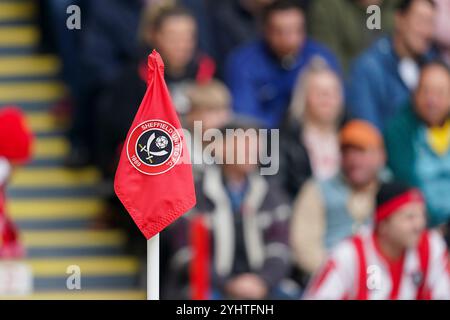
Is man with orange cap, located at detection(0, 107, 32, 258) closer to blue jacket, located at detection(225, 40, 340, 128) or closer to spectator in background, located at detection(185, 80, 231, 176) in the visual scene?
spectator in background, located at detection(185, 80, 231, 176)

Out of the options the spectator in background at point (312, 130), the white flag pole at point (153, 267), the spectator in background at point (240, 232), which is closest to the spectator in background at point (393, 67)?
the spectator in background at point (312, 130)

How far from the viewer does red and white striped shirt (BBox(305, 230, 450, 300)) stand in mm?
7969

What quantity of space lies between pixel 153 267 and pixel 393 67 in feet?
13.4

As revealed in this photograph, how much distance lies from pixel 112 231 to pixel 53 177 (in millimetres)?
716

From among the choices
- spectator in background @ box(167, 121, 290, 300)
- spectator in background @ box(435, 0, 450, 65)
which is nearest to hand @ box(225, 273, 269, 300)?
spectator in background @ box(167, 121, 290, 300)

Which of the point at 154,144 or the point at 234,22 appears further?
the point at 234,22

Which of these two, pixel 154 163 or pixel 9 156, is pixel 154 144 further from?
pixel 9 156

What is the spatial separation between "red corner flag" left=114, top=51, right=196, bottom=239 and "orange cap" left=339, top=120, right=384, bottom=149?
3.27 meters

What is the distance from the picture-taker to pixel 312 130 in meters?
9.51

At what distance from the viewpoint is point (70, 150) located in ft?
34.2

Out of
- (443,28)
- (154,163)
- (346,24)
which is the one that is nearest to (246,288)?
(346,24)

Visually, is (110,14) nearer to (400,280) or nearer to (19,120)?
(19,120)

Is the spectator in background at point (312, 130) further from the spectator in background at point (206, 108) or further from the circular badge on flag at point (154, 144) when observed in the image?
the circular badge on flag at point (154, 144)

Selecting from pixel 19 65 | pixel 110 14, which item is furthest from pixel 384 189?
pixel 19 65
